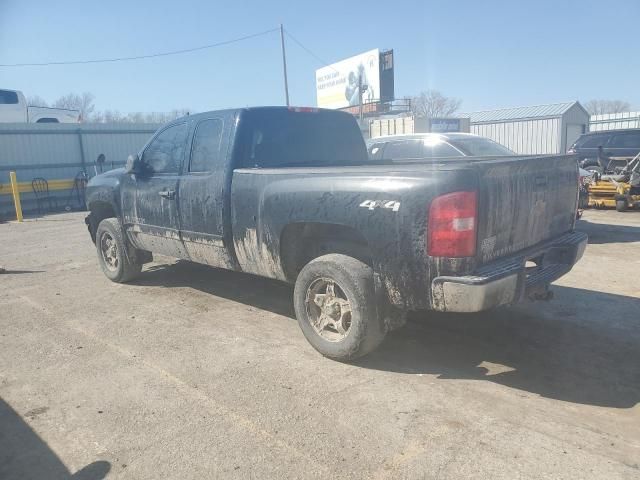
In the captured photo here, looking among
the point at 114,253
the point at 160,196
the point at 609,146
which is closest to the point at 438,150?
the point at 160,196

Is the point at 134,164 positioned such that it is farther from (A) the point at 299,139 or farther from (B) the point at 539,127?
(B) the point at 539,127

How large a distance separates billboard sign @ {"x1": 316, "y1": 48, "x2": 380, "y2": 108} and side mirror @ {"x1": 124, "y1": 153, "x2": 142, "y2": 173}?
121 ft

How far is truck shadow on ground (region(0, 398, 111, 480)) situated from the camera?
2.75m

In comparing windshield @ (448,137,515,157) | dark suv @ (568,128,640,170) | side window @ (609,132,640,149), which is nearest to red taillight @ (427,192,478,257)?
windshield @ (448,137,515,157)

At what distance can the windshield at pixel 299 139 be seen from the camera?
489 cm

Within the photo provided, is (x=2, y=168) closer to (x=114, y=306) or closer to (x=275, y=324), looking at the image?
(x=114, y=306)

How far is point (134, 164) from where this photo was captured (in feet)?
18.7

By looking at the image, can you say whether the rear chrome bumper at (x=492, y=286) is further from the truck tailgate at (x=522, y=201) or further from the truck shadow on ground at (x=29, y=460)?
the truck shadow on ground at (x=29, y=460)

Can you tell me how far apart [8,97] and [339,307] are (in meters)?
22.6

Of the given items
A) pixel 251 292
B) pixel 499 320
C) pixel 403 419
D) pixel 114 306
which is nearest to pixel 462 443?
pixel 403 419

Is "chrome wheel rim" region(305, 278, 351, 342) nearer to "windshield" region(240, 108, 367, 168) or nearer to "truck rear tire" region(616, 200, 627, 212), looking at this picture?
"windshield" region(240, 108, 367, 168)

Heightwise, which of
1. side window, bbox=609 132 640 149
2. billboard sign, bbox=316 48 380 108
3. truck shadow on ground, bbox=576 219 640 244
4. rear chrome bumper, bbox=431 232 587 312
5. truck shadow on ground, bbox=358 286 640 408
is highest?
billboard sign, bbox=316 48 380 108

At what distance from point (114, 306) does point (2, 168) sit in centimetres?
1406

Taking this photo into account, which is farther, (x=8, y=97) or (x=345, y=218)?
(x=8, y=97)
